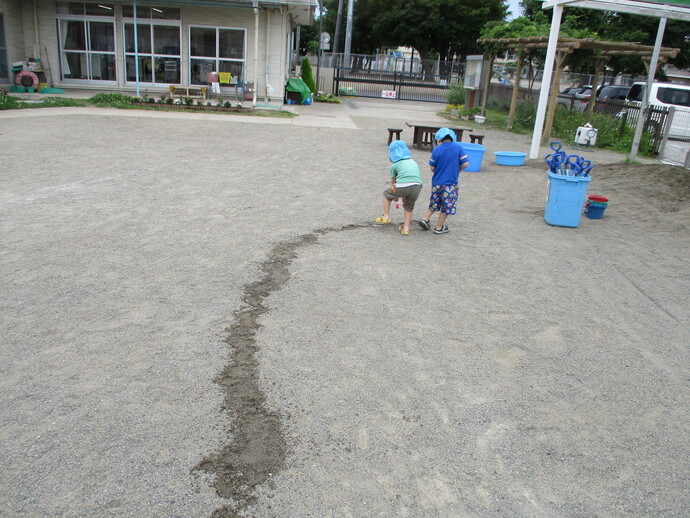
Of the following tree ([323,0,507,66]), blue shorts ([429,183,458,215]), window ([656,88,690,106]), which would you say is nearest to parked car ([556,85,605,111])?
window ([656,88,690,106])

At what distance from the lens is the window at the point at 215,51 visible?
21797 mm

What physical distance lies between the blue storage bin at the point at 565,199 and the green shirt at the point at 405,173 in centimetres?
214

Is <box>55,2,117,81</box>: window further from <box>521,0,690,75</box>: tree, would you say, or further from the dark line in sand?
<box>521,0,690,75</box>: tree

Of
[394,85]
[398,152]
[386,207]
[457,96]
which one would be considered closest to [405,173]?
[398,152]

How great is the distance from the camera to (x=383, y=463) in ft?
10.3

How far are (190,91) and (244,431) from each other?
20.4m

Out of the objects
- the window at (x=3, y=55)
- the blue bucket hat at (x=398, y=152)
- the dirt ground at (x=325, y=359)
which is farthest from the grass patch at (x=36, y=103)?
the blue bucket hat at (x=398, y=152)

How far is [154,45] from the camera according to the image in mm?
21750

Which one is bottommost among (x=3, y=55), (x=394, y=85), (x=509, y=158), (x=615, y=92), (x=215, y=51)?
(x=509, y=158)

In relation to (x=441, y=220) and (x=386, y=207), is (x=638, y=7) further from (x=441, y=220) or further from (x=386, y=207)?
(x=386, y=207)

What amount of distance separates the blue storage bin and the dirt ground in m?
0.16

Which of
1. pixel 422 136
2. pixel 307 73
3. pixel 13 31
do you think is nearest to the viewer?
pixel 422 136

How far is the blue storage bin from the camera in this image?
26.3ft

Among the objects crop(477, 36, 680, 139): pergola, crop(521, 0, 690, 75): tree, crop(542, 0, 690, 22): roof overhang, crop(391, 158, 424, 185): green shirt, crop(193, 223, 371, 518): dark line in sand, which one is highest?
crop(521, 0, 690, 75): tree
